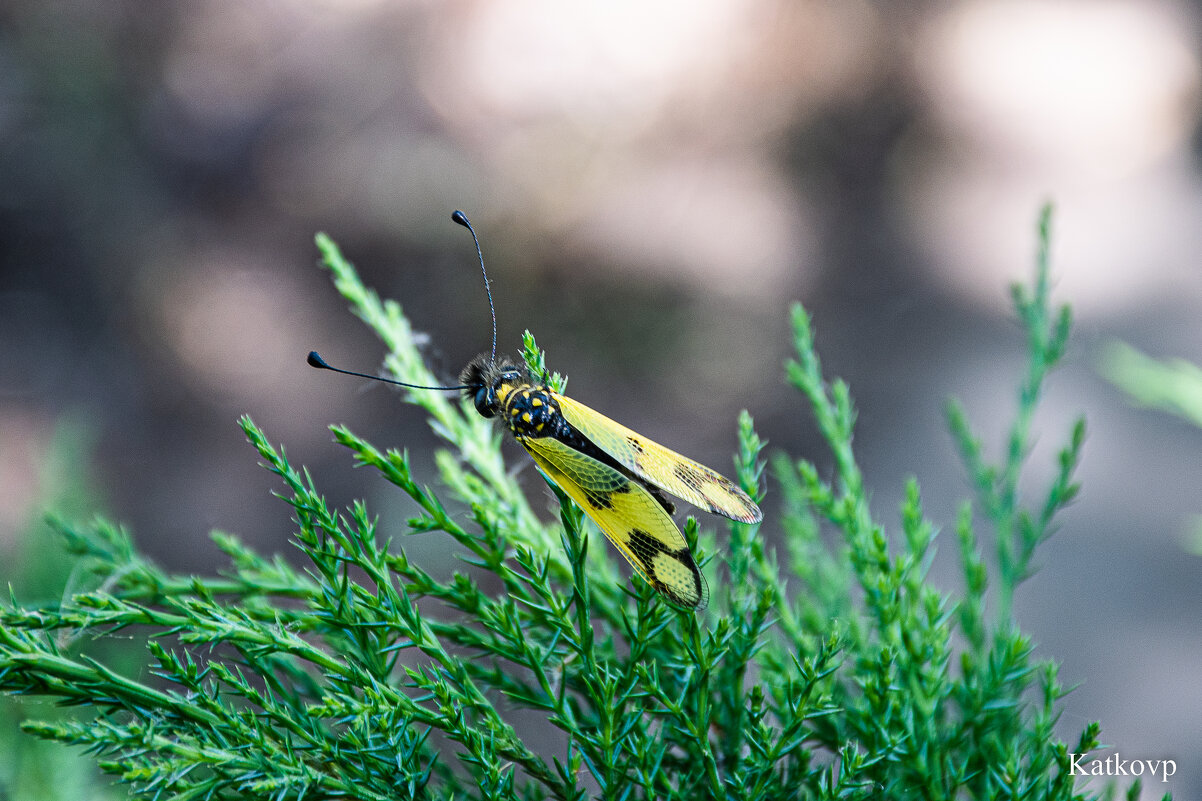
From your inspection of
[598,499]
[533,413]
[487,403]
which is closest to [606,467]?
[598,499]

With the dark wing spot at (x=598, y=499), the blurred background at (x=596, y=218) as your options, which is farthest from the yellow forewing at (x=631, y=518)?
the blurred background at (x=596, y=218)

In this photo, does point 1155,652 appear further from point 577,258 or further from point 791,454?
point 577,258

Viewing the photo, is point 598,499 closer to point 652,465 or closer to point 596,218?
point 652,465

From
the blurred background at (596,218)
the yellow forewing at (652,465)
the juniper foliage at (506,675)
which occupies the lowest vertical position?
the juniper foliage at (506,675)

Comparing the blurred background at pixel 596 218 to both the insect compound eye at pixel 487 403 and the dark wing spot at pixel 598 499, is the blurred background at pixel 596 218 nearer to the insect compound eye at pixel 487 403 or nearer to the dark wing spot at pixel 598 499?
the insect compound eye at pixel 487 403

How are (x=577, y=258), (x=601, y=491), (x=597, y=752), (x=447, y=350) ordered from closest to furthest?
(x=597, y=752)
(x=601, y=491)
(x=447, y=350)
(x=577, y=258)

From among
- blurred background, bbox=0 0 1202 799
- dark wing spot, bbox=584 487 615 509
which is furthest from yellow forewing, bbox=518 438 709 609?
blurred background, bbox=0 0 1202 799

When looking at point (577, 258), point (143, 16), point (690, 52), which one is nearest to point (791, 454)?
point (577, 258)

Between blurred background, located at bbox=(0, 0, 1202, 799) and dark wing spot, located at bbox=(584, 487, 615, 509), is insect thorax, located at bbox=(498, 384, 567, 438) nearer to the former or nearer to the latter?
dark wing spot, located at bbox=(584, 487, 615, 509)
